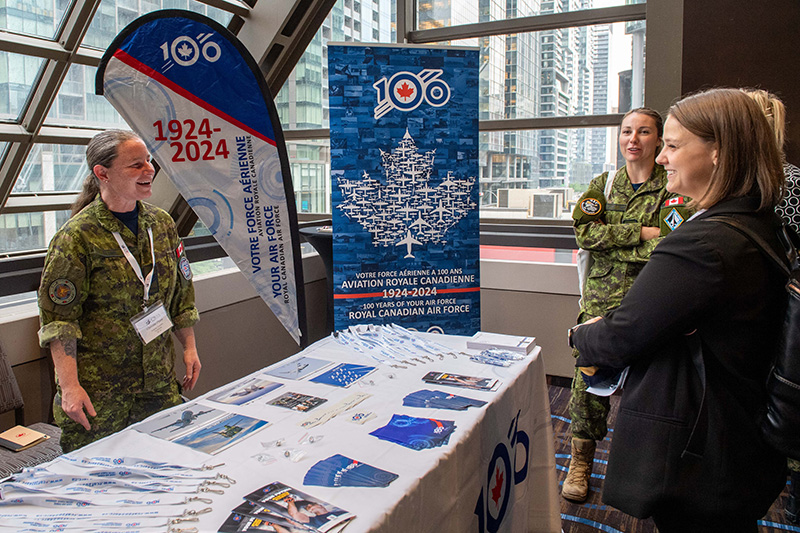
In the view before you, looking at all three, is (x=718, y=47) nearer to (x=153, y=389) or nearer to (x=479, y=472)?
(x=479, y=472)

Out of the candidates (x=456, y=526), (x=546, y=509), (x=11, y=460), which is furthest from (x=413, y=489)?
(x=11, y=460)

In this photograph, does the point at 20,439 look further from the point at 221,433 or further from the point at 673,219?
the point at 673,219

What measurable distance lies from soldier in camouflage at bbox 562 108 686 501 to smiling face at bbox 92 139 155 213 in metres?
1.79

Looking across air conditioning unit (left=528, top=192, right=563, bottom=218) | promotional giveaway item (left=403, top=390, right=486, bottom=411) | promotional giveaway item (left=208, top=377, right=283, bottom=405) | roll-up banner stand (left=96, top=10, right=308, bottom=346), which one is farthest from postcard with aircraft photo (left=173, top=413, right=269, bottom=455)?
air conditioning unit (left=528, top=192, right=563, bottom=218)

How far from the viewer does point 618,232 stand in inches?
95.0

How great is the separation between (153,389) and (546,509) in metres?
1.43

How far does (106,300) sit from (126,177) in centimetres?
39

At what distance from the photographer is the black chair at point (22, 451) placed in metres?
1.80

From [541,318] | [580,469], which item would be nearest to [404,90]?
[580,469]

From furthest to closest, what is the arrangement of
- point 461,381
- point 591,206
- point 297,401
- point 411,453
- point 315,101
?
point 315,101 < point 591,206 < point 461,381 < point 297,401 < point 411,453

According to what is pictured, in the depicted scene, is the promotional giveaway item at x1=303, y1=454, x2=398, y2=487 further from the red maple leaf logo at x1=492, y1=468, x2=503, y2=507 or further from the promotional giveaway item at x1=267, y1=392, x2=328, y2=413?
the red maple leaf logo at x1=492, y1=468, x2=503, y2=507

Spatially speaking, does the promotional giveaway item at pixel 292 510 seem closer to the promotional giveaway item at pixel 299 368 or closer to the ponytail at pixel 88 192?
the promotional giveaway item at pixel 299 368

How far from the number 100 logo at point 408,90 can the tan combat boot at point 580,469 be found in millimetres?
1686

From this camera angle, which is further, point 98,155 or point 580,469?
point 580,469
